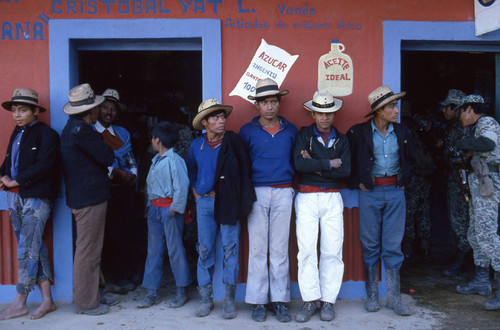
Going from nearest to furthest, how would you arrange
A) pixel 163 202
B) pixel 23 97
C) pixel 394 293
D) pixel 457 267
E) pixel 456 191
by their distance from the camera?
pixel 23 97 → pixel 394 293 → pixel 163 202 → pixel 456 191 → pixel 457 267

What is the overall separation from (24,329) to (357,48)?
14.5 ft

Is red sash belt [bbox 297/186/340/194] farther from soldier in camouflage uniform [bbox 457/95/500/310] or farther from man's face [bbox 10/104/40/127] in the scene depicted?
man's face [bbox 10/104/40/127]

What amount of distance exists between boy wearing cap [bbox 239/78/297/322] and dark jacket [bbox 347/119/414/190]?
0.67 meters

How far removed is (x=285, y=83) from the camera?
16.6 feet

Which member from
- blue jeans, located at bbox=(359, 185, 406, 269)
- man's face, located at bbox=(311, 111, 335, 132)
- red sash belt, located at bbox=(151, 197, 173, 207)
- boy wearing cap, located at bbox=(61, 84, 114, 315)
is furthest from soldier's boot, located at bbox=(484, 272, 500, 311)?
boy wearing cap, located at bbox=(61, 84, 114, 315)

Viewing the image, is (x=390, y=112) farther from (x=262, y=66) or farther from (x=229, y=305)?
(x=229, y=305)

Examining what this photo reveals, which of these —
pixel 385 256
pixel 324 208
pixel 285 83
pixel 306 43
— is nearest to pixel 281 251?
pixel 324 208

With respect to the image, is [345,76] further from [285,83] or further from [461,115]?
[461,115]

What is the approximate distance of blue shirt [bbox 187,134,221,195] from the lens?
4668 millimetres

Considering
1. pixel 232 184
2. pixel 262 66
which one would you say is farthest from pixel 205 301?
pixel 262 66

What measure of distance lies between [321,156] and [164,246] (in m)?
1.96

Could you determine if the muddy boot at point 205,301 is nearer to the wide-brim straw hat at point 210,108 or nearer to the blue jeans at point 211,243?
the blue jeans at point 211,243

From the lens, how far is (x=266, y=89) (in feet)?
15.0

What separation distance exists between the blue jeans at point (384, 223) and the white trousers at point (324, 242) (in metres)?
0.32
